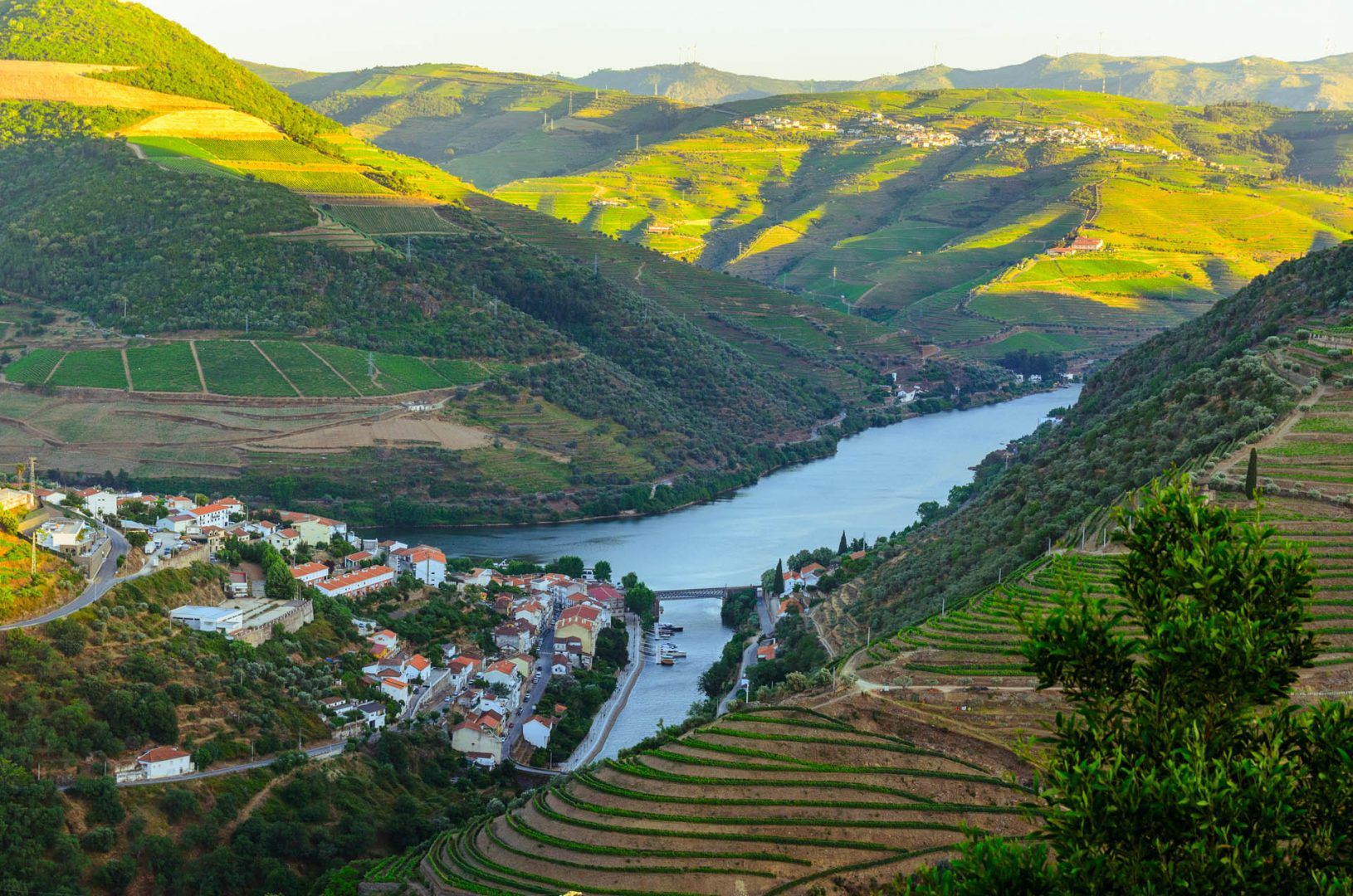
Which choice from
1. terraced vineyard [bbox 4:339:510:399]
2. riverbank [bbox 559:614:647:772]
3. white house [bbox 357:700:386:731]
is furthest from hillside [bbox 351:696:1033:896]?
terraced vineyard [bbox 4:339:510:399]

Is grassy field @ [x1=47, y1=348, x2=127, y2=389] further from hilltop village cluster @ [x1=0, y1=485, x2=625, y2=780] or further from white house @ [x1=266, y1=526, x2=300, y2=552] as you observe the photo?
white house @ [x1=266, y1=526, x2=300, y2=552]

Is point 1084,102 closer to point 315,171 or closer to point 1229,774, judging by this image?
point 315,171

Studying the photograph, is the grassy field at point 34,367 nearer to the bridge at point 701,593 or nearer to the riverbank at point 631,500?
the riverbank at point 631,500

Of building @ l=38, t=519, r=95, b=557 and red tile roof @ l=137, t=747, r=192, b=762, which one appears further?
building @ l=38, t=519, r=95, b=557

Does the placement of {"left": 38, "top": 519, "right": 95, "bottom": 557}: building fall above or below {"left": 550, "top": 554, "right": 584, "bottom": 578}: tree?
above

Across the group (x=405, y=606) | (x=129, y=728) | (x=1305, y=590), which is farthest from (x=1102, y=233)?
(x=1305, y=590)

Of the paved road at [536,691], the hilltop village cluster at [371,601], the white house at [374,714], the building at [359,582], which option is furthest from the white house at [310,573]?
the white house at [374,714]
